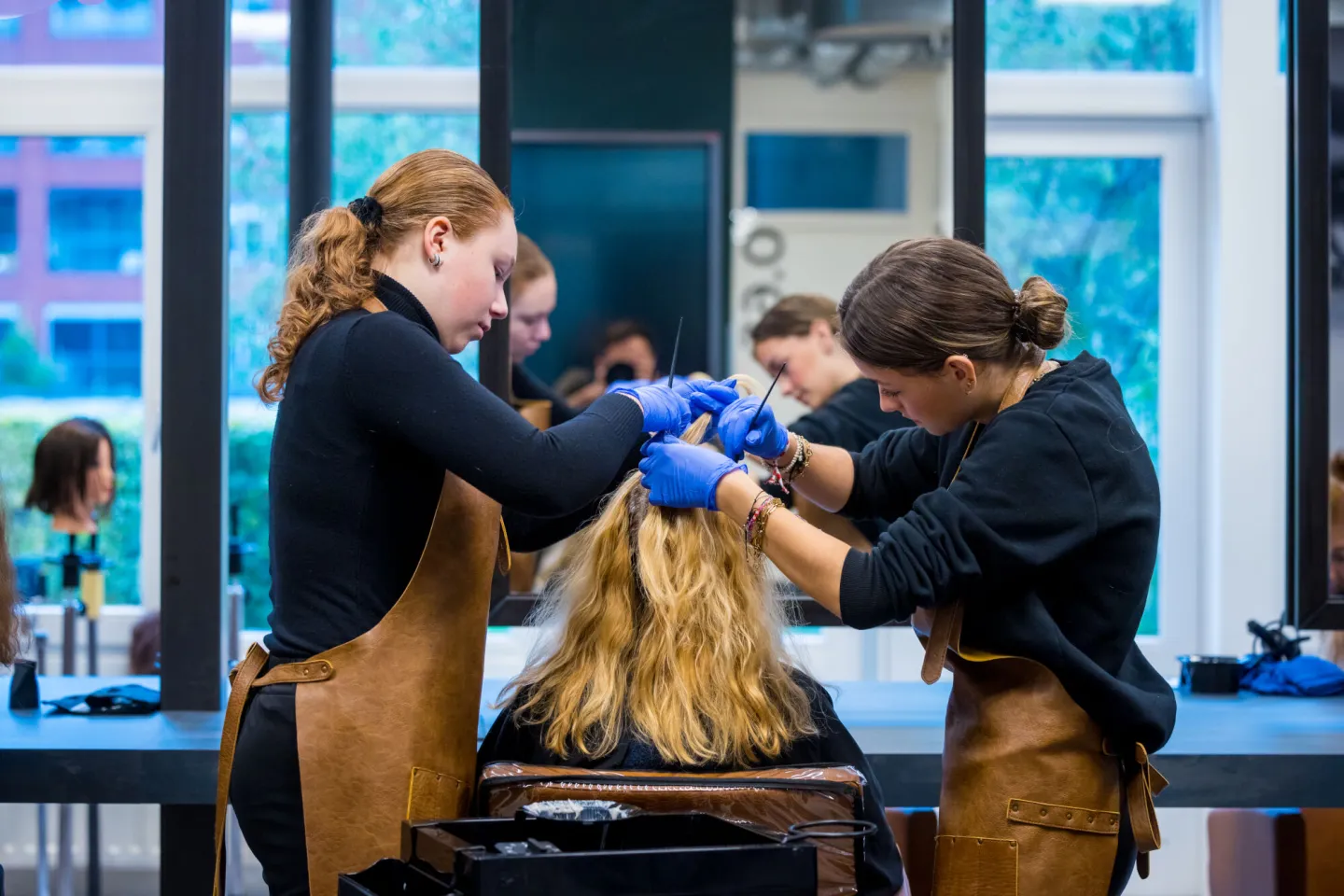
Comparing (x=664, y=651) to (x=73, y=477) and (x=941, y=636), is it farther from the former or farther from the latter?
(x=73, y=477)

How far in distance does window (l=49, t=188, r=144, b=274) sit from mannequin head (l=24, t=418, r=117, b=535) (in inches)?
27.5

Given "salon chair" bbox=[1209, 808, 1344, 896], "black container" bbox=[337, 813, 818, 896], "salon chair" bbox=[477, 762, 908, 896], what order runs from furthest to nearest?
"salon chair" bbox=[1209, 808, 1344, 896], "salon chair" bbox=[477, 762, 908, 896], "black container" bbox=[337, 813, 818, 896]

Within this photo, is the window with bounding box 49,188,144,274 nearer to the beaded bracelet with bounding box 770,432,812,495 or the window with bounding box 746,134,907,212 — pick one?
the window with bounding box 746,134,907,212

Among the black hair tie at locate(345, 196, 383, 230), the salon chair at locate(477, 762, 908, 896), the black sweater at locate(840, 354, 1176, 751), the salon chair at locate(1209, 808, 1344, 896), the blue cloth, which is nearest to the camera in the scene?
the salon chair at locate(477, 762, 908, 896)

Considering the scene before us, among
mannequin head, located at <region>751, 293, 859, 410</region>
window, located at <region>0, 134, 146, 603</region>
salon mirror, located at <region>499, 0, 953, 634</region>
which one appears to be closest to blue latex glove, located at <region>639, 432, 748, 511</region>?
salon mirror, located at <region>499, 0, 953, 634</region>

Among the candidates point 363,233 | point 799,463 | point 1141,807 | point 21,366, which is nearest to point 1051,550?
point 1141,807

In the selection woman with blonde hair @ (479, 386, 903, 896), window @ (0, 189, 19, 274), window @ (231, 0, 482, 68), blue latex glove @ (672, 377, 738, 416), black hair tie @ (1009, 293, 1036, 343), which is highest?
window @ (231, 0, 482, 68)

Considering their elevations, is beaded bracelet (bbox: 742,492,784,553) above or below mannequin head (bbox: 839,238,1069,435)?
below

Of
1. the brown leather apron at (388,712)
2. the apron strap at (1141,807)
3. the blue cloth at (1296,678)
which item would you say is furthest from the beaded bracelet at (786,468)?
the blue cloth at (1296,678)

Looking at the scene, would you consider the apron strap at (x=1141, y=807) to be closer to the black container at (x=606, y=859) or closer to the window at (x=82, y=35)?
the black container at (x=606, y=859)

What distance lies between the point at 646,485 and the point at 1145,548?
0.62m

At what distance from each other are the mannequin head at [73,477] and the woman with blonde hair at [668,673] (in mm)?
2228

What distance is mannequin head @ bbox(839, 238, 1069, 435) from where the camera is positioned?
1.57 m

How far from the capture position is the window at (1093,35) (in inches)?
161
